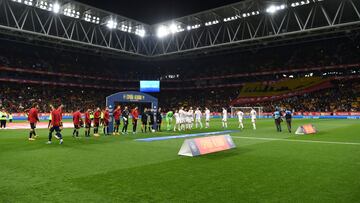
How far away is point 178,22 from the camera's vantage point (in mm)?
54312

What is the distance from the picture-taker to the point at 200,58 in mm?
Answer: 76375

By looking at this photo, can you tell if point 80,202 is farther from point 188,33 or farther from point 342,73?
point 342,73

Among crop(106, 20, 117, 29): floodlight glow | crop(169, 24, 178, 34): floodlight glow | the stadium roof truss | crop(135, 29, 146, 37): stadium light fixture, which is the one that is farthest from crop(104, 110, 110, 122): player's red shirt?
crop(135, 29, 146, 37): stadium light fixture

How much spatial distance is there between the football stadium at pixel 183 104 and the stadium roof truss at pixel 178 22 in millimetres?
266

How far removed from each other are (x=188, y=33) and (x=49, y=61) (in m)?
30.8

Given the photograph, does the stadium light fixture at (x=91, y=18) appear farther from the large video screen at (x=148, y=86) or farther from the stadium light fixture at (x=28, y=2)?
the large video screen at (x=148, y=86)

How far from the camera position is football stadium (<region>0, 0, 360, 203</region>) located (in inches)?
303

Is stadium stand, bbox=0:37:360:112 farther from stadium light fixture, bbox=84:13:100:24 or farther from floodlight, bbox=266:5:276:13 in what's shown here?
floodlight, bbox=266:5:276:13

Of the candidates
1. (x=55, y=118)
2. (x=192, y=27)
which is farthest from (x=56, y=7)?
(x=55, y=118)

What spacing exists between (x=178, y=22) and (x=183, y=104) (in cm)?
2380

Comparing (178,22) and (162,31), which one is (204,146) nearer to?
(178,22)

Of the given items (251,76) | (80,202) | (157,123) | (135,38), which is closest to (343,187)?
(80,202)

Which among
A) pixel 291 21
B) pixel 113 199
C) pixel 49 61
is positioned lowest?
pixel 113 199

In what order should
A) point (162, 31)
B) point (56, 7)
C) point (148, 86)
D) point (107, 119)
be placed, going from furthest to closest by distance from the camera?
point (148, 86) < point (162, 31) < point (56, 7) < point (107, 119)
